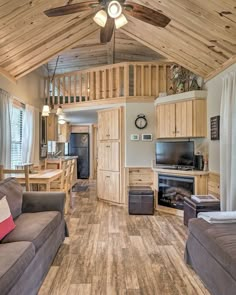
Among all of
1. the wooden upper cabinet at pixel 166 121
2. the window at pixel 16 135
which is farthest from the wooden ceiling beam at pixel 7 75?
the wooden upper cabinet at pixel 166 121

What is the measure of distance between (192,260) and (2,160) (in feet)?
10.9

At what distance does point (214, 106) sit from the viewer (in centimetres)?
503

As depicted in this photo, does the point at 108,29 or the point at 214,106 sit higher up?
the point at 108,29

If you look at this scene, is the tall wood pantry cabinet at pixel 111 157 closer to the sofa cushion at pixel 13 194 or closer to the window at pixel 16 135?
the window at pixel 16 135

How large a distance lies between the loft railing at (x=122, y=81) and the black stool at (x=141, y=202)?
219 cm

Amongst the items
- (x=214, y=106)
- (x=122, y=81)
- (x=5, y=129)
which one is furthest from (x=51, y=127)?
(x=214, y=106)

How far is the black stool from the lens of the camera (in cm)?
572

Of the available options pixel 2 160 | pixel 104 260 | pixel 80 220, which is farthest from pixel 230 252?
pixel 2 160

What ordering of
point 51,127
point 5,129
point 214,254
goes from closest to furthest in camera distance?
point 214,254 < point 5,129 < point 51,127

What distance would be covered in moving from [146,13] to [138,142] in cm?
357

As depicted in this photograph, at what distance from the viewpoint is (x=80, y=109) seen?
7.24 meters

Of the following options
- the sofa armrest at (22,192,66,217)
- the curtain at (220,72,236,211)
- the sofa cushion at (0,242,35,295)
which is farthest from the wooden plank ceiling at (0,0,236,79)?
the sofa cushion at (0,242,35,295)

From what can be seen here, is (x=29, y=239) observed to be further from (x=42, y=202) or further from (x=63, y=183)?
(x=63, y=183)

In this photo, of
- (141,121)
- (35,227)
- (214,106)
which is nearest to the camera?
(35,227)
